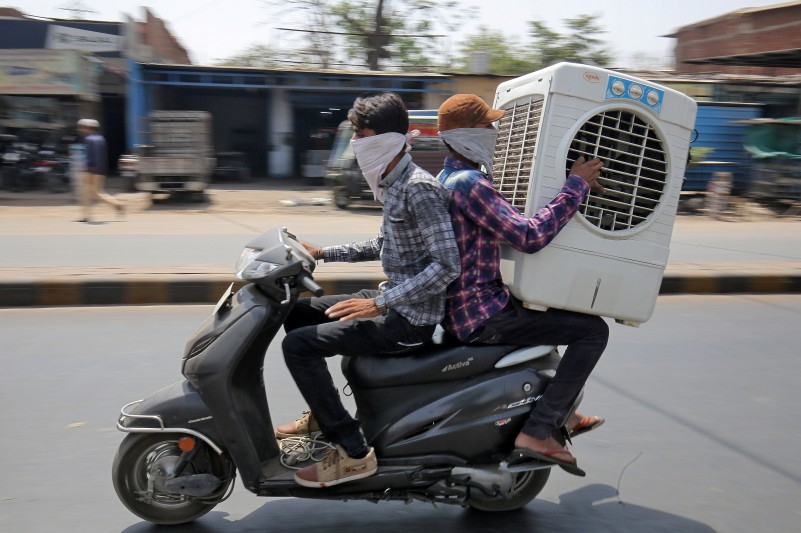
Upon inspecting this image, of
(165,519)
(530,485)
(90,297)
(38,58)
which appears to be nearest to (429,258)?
(530,485)

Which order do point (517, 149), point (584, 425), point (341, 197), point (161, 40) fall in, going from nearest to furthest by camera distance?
point (517, 149) < point (584, 425) < point (341, 197) < point (161, 40)

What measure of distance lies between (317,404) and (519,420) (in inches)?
29.9

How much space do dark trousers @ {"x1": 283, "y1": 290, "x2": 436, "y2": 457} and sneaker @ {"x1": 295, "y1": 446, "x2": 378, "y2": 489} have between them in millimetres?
30

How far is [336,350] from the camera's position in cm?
270

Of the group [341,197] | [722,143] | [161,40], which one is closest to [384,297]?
[341,197]

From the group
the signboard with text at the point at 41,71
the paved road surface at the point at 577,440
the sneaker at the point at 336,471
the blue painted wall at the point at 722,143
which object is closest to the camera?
the sneaker at the point at 336,471

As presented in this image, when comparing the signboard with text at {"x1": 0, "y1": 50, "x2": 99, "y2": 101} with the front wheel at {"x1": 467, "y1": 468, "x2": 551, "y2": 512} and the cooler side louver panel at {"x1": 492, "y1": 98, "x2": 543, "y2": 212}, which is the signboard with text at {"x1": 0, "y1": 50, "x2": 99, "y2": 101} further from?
the front wheel at {"x1": 467, "y1": 468, "x2": 551, "y2": 512}

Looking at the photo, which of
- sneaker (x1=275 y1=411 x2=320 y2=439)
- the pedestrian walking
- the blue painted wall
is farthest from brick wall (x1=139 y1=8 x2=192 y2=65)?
sneaker (x1=275 y1=411 x2=320 y2=439)

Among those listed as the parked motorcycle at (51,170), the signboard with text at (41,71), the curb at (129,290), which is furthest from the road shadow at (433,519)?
the signboard with text at (41,71)

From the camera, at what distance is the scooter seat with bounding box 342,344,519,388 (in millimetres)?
2822

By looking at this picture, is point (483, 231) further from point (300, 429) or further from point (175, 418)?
point (175, 418)

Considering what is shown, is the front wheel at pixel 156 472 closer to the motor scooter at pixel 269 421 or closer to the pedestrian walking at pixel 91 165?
the motor scooter at pixel 269 421

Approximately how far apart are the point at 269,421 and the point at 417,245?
86cm

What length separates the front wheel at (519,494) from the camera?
3.04 m
